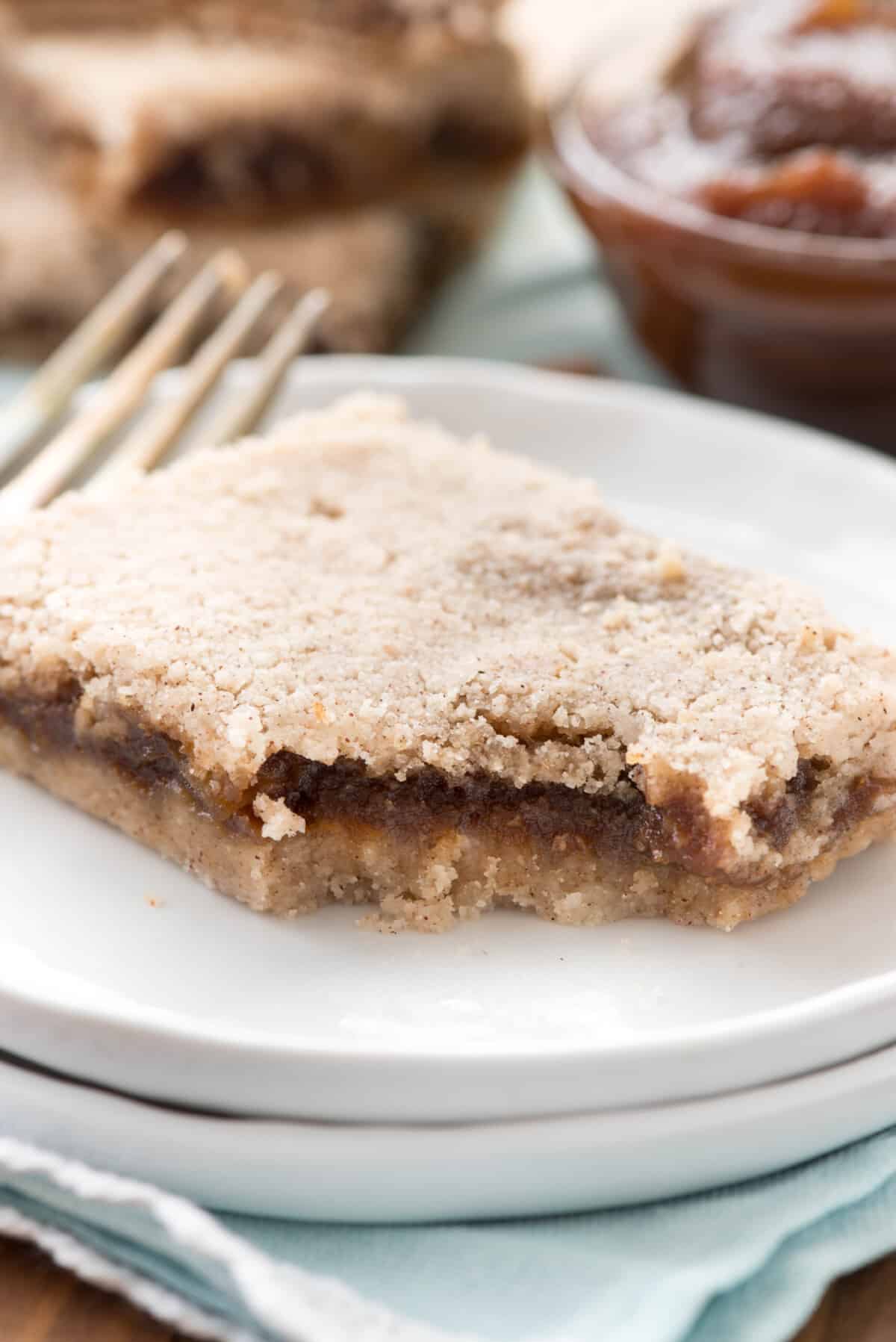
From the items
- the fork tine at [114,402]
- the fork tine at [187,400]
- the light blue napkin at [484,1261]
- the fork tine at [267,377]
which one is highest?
the fork tine at [114,402]

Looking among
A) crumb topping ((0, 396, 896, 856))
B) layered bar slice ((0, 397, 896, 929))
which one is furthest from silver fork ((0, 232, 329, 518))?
layered bar slice ((0, 397, 896, 929))

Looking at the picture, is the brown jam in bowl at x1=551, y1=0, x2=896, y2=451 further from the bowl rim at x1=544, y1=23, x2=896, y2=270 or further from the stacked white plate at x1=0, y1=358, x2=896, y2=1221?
the stacked white plate at x1=0, y1=358, x2=896, y2=1221

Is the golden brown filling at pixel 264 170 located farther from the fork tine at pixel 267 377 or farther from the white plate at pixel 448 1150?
the white plate at pixel 448 1150

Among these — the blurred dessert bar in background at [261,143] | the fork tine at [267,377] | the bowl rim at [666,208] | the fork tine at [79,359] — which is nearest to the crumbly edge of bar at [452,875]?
the fork tine at [267,377]

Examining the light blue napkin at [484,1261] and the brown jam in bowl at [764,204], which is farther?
the brown jam in bowl at [764,204]

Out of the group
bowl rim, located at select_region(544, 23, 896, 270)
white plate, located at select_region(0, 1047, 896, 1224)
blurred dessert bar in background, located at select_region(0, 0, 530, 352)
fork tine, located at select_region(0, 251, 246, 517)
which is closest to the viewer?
white plate, located at select_region(0, 1047, 896, 1224)

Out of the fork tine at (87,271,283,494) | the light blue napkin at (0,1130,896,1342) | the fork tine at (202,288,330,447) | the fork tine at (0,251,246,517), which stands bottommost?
the light blue napkin at (0,1130,896,1342)

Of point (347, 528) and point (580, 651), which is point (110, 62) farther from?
point (580, 651)

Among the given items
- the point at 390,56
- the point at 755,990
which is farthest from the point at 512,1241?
the point at 390,56
